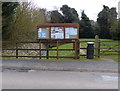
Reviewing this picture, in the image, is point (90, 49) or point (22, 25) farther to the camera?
point (22, 25)

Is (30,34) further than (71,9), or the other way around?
(71,9)

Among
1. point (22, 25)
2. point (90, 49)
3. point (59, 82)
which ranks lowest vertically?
point (59, 82)

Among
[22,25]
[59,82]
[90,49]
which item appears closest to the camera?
[59,82]

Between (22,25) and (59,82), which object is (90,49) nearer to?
(59,82)

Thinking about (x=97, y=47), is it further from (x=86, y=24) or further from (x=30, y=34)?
(x=86, y=24)

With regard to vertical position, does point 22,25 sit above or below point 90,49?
above

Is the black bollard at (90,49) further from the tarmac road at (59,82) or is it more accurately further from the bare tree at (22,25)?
the bare tree at (22,25)

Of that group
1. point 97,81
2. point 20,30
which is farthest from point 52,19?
point 97,81

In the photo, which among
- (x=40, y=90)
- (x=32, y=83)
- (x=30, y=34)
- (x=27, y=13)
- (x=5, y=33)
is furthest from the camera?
(x=30, y=34)

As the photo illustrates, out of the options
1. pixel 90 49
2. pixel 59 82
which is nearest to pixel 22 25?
pixel 90 49

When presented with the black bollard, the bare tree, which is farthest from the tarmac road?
the bare tree

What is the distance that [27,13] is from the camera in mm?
23141

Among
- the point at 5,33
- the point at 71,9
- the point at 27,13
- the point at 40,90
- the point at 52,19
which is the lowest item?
the point at 40,90

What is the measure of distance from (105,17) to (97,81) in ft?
158
